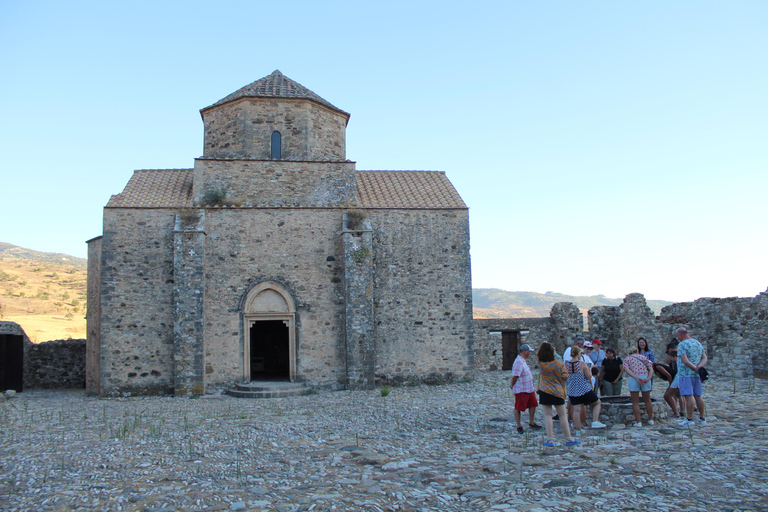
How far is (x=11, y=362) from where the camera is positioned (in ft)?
59.2

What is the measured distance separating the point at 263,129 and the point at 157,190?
391 cm

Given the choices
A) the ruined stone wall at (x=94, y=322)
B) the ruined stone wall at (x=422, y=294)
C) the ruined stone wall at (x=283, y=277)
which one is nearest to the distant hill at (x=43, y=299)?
the ruined stone wall at (x=94, y=322)

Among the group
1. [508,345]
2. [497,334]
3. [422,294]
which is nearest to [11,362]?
[422,294]

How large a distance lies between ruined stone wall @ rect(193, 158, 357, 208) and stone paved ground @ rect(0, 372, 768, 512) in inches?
282

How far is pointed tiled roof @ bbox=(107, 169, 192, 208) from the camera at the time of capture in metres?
15.8

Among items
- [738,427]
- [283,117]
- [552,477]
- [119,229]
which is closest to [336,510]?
[552,477]

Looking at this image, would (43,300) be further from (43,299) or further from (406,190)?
(406,190)

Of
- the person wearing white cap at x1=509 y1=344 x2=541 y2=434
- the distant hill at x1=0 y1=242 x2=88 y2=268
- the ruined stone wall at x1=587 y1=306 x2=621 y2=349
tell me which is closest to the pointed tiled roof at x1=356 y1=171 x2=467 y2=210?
the ruined stone wall at x1=587 y1=306 x2=621 y2=349

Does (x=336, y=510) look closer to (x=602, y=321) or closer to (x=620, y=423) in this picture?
(x=620, y=423)

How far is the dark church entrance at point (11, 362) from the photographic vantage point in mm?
17797

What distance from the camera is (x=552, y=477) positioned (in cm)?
614

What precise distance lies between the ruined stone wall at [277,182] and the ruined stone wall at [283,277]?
1.30ft

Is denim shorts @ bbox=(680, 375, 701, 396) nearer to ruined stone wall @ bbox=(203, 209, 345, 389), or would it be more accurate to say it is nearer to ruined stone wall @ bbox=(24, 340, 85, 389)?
ruined stone wall @ bbox=(203, 209, 345, 389)

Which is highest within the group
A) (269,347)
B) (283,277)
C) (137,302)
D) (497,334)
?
(283,277)
